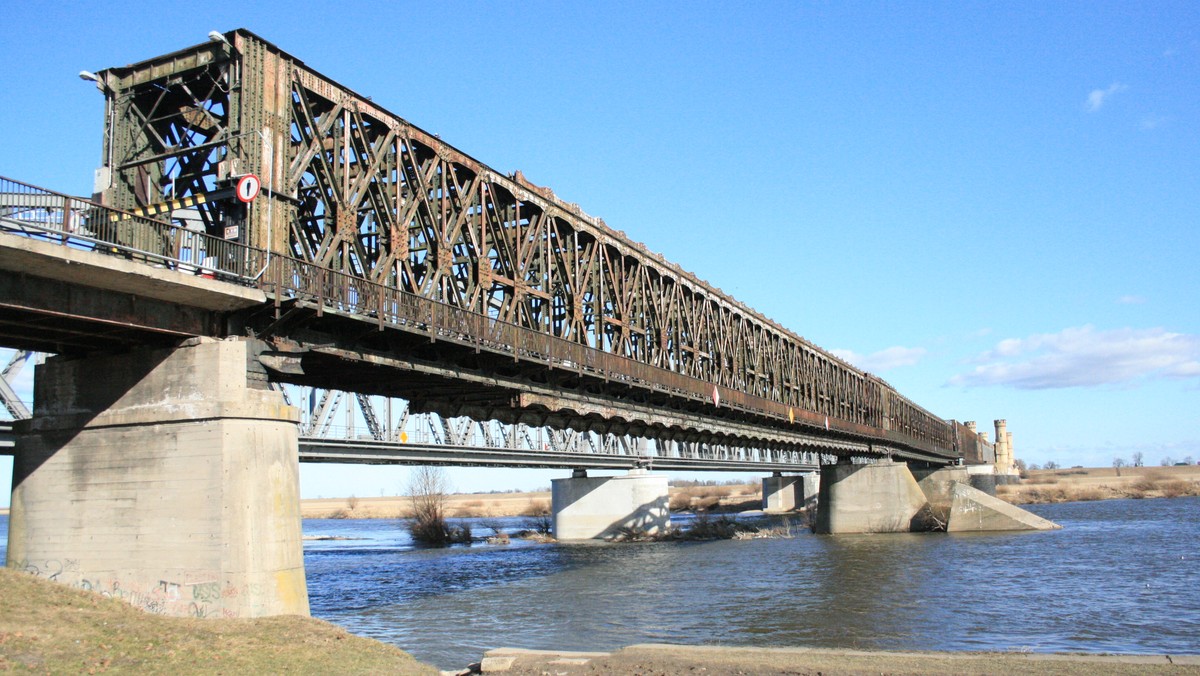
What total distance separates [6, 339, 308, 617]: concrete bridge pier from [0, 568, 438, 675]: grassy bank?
137cm

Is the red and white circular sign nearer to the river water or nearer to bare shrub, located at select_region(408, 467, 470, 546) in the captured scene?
the river water

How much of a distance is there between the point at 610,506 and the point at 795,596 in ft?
174

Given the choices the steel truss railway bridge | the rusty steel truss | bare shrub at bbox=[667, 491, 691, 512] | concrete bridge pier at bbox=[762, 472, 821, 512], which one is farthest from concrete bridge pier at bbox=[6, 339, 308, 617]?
bare shrub at bbox=[667, 491, 691, 512]

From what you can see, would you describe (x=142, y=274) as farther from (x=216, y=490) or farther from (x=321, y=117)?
(x=321, y=117)

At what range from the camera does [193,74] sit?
88.0 feet

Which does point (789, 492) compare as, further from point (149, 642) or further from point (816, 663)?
point (149, 642)

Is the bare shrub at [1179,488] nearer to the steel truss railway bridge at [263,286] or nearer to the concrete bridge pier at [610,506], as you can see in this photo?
the concrete bridge pier at [610,506]

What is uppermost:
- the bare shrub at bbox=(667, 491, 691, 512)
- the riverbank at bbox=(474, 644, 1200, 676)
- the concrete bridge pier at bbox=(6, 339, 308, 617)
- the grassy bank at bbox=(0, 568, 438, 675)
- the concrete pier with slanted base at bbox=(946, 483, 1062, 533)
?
the concrete bridge pier at bbox=(6, 339, 308, 617)

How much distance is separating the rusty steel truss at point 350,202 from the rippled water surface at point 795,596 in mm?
9802

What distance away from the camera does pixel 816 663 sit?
20953 mm

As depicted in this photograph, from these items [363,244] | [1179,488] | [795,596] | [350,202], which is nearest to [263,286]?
[350,202]

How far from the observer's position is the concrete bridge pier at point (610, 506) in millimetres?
92000

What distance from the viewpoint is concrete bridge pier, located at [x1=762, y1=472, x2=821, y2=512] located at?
6383 inches

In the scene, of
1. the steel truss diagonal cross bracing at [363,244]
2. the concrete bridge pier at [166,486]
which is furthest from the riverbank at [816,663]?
the steel truss diagonal cross bracing at [363,244]
